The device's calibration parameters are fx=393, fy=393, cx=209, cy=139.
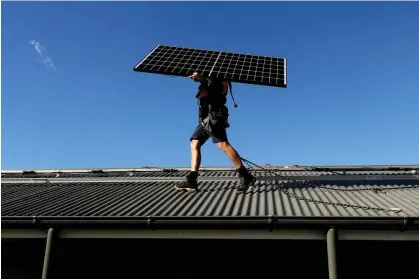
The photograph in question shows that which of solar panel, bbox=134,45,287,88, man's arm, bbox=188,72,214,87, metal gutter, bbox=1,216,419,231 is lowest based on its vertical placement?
metal gutter, bbox=1,216,419,231

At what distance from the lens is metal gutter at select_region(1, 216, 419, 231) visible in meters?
4.76

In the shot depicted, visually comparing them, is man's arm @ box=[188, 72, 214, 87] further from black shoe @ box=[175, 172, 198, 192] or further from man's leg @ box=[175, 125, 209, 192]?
black shoe @ box=[175, 172, 198, 192]

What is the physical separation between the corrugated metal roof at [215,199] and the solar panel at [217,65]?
2.04 meters

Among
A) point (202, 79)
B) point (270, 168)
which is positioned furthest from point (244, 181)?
point (270, 168)

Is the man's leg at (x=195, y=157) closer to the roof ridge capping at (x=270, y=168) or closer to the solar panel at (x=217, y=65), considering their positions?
the solar panel at (x=217, y=65)
